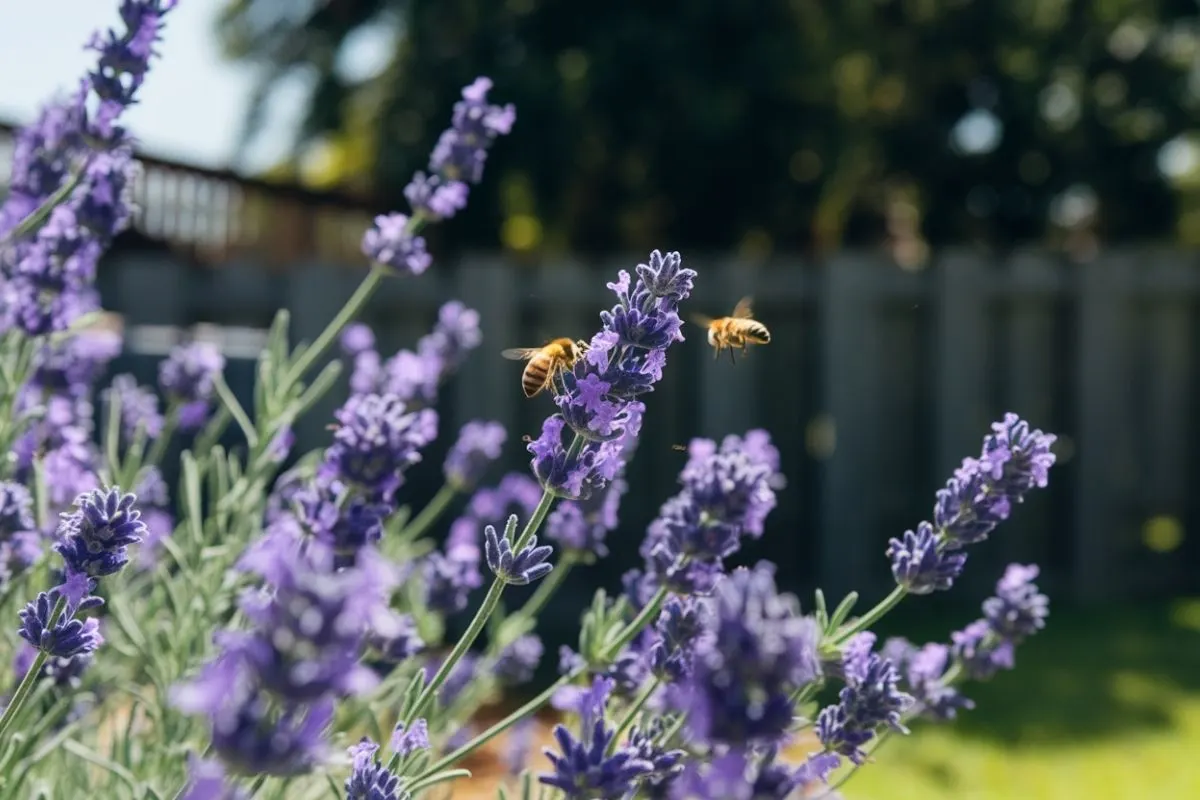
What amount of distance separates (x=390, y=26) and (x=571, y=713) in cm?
1114

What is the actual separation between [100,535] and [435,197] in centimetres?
114

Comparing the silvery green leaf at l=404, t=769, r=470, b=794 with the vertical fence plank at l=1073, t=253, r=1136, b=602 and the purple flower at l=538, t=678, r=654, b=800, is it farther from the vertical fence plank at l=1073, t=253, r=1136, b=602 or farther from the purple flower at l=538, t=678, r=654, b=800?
the vertical fence plank at l=1073, t=253, r=1136, b=602

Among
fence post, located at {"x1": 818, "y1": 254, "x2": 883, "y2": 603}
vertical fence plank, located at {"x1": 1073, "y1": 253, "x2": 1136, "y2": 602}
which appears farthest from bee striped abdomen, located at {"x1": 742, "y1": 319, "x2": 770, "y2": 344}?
vertical fence plank, located at {"x1": 1073, "y1": 253, "x2": 1136, "y2": 602}

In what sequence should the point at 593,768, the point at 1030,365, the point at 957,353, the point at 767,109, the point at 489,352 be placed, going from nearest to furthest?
1. the point at 593,768
2. the point at 489,352
3. the point at 957,353
4. the point at 1030,365
5. the point at 767,109

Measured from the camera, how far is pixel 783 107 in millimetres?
11156

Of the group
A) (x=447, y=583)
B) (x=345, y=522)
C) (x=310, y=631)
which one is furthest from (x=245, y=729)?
(x=447, y=583)

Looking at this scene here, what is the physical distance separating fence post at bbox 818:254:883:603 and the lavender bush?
11.5ft

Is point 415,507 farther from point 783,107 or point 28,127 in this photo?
point 783,107

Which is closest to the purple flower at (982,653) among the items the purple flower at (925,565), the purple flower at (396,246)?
the purple flower at (925,565)

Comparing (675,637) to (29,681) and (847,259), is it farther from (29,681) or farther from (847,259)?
(847,259)

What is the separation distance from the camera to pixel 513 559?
1.27m

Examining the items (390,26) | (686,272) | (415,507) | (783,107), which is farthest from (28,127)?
(390,26)

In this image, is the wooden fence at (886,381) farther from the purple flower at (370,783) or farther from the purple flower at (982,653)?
the purple flower at (370,783)

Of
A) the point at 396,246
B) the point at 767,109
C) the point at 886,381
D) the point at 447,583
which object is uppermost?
the point at 767,109
